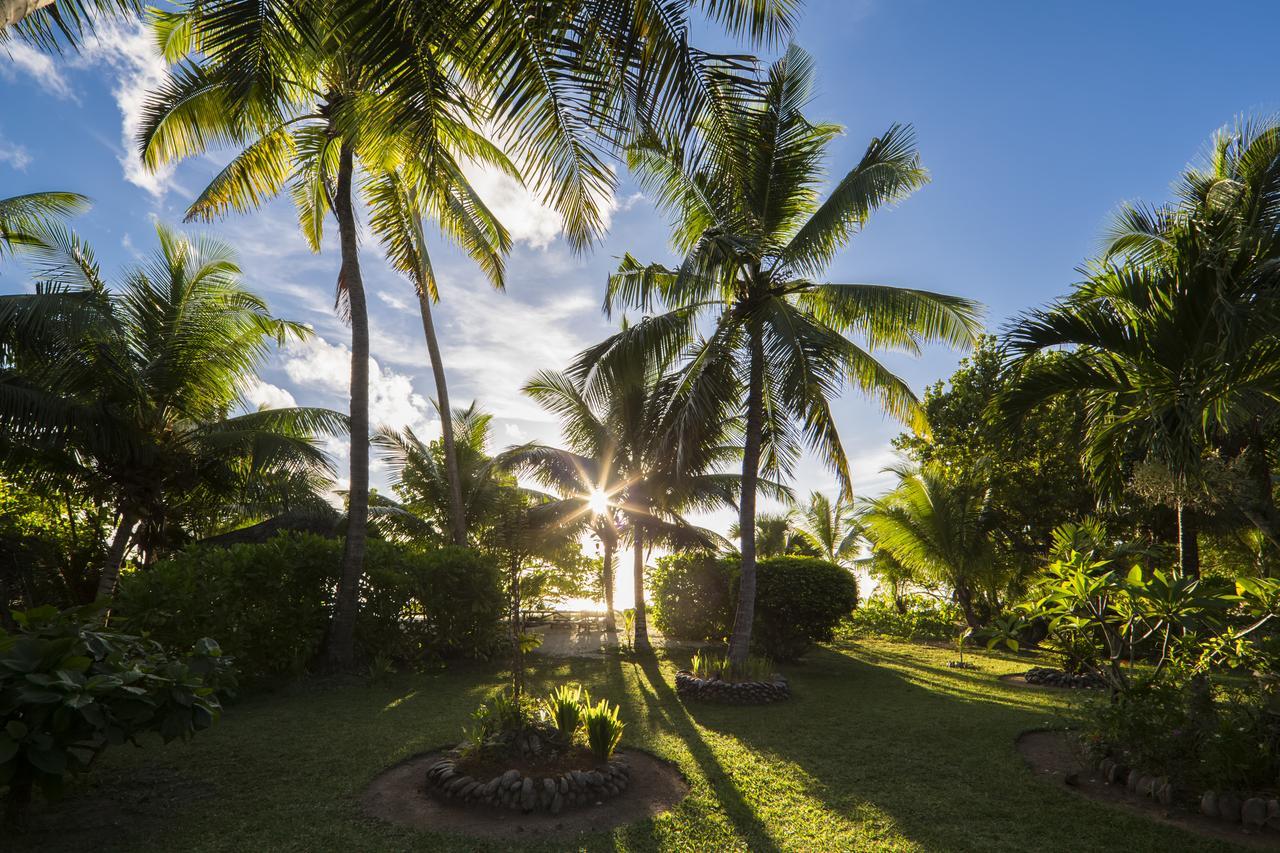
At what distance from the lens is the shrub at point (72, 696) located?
11.1 ft

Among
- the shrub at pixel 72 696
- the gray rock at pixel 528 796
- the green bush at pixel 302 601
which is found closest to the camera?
the shrub at pixel 72 696

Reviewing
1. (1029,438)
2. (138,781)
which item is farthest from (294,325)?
(1029,438)

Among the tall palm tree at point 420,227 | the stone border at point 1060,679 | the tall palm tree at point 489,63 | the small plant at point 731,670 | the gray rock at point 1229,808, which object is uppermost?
the tall palm tree at point 420,227

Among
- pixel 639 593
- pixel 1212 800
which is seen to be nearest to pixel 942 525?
pixel 639 593

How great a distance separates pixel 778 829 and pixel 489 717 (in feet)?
8.90

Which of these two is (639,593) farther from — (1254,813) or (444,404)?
(1254,813)

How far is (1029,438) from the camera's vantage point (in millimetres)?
14938

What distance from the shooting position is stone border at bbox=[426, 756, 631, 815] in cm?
496

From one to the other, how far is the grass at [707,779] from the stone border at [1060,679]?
123cm

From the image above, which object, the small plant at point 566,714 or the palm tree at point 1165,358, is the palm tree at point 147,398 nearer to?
the small plant at point 566,714

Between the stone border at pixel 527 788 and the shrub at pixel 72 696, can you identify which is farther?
the stone border at pixel 527 788

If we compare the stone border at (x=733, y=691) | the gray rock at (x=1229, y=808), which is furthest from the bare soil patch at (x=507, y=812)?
the gray rock at (x=1229, y=808)

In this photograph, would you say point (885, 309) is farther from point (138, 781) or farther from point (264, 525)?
point (264, 525)

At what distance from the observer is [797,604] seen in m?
12.2
